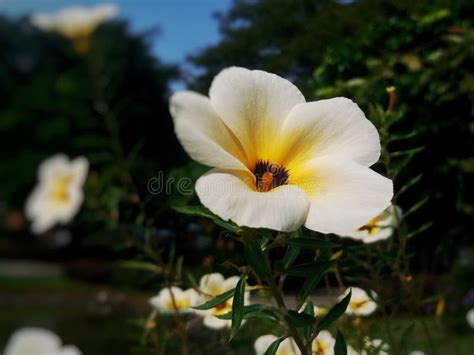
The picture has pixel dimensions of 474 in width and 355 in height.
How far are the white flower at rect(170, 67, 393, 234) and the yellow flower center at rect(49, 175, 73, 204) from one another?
44 cm

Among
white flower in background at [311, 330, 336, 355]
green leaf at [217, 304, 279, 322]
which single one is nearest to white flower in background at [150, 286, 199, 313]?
white flower in background at [311, 330, 336, 355]

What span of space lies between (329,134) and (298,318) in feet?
0.69

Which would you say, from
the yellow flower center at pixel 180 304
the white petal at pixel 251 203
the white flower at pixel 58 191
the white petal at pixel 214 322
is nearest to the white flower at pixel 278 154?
the white petal at pixel 251 203

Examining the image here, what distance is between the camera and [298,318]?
0.74 metres

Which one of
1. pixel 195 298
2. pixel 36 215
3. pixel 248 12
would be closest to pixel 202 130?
pixel 36 215

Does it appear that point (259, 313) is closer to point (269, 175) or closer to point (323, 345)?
point (269, 175)

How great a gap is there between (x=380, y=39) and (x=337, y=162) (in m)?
1.88

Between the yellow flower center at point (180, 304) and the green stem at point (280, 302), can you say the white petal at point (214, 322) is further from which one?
the green stem at point (280, 302)

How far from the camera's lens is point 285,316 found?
74 cm

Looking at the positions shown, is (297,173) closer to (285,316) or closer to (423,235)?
(285,316)

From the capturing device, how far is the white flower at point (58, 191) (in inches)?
40.9

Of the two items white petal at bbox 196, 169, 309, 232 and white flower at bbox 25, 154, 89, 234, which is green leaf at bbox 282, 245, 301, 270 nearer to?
white petal at bbox 196, 169, 309, 232

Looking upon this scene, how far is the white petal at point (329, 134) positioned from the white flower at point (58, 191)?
1.33 ft

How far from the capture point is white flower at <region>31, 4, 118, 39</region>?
2.67 ft
